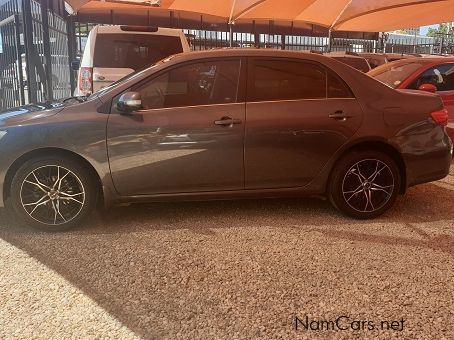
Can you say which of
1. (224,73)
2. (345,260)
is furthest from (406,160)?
(224,73)

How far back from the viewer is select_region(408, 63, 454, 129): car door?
7.58 metres

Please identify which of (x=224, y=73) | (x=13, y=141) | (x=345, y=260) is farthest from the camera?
(x=224, y=73)

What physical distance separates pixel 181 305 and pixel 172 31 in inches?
225

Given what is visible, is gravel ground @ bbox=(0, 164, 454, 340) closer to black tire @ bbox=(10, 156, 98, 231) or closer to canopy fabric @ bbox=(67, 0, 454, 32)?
black tire @ bbox=(10, 156, 98, 231)

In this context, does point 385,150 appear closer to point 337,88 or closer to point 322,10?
point 337,88

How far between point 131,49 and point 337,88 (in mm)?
3956

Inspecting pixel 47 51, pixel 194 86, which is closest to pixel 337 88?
pixel 194 86

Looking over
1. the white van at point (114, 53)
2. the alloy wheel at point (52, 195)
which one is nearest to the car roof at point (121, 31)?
the white van at point (114, 53)

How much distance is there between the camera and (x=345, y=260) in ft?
12.4

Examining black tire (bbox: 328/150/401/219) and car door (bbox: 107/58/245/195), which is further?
black tire (bbox: 328/150/401/219)

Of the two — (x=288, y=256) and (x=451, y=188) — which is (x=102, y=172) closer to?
(x=288, y=256)

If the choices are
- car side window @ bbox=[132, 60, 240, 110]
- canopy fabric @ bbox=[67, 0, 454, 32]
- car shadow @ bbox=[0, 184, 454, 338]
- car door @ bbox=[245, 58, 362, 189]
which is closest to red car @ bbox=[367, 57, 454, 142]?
car shadow @ bbox=[0, 184, 454, 338]

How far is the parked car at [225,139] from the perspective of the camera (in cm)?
420

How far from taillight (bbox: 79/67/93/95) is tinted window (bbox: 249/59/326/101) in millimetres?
3550
